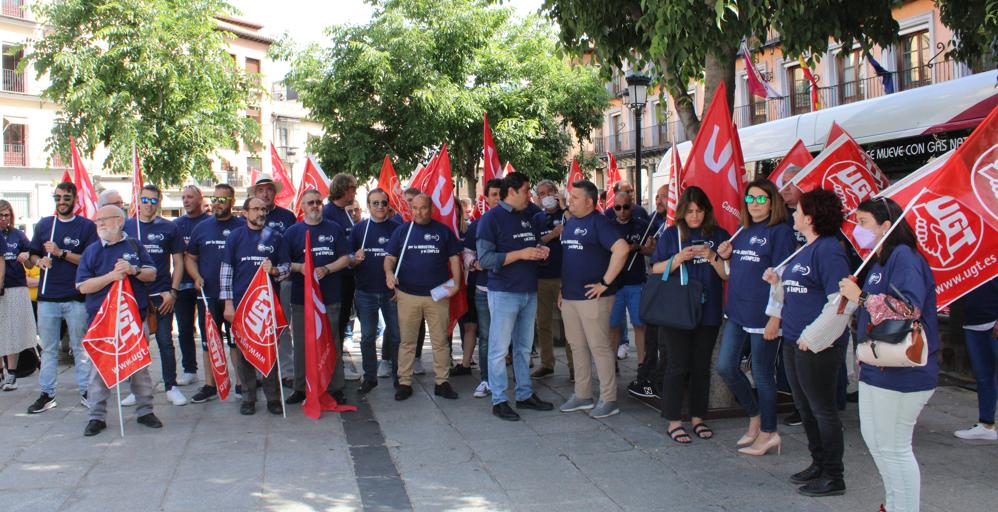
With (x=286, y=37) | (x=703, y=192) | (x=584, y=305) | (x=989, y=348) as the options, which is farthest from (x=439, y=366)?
(x=286, y=37)

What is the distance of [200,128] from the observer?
2212 centimetres

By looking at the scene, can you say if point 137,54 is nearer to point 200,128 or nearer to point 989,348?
point 200,128

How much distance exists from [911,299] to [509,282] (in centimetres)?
347

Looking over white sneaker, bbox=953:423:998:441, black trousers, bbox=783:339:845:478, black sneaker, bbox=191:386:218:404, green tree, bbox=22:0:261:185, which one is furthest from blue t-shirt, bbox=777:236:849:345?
green tree, bbox=22:0:261:185

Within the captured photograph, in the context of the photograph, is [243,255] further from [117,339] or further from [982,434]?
[982,434]

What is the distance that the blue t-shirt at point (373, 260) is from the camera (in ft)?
26.3

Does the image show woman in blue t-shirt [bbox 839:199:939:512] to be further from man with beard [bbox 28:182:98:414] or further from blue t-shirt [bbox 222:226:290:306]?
man with beard [bbox 28:182:98:414]

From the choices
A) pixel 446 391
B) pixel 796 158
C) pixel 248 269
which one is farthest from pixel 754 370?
pixel 248 269

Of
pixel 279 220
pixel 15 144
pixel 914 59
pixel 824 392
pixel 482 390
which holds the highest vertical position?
pixel 15 144

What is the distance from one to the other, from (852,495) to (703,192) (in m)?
2.27

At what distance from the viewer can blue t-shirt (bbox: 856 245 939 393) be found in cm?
397

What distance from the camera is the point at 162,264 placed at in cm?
791

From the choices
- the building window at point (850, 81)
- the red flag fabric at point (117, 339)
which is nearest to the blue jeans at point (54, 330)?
the red flag fabric at point (117, 339)

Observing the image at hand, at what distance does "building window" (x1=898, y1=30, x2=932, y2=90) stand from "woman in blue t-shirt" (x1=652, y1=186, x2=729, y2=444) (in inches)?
892
